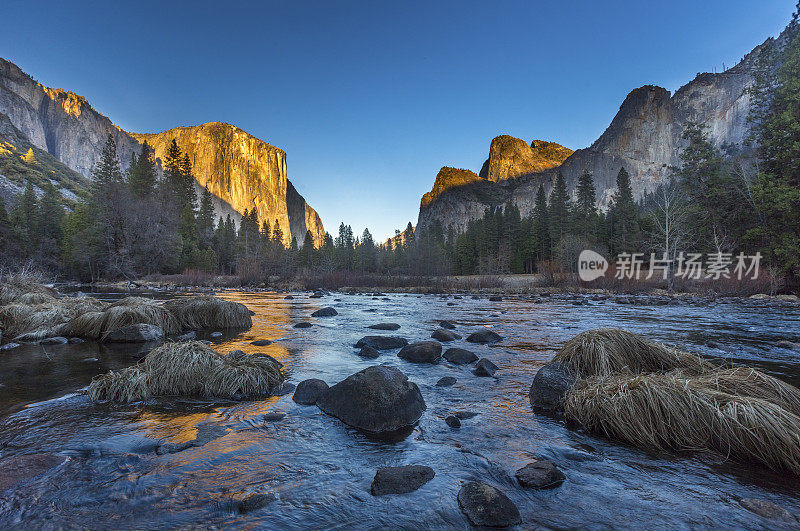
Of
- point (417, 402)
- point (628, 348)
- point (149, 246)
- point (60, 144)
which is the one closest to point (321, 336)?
point (417, 402)

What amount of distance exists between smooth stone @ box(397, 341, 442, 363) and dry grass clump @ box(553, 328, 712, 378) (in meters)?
2.69

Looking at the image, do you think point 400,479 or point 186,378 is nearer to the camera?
point 400,479

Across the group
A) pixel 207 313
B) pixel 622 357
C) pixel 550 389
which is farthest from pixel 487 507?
pixel 207 313

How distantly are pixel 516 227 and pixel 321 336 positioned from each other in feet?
252

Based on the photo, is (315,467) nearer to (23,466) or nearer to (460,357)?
(23,466)

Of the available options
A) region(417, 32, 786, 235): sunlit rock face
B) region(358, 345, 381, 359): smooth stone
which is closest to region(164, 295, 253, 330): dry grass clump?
region(358, 345, 381, 359): smooth stone

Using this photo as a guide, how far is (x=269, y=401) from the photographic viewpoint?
5316 mm

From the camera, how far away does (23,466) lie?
3230 millimetres

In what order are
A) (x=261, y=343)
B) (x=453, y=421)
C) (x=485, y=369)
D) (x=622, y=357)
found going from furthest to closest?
(x=261, y=343) → (x=485, y=369) → (x=622, y=357) → (x=453, y=421)

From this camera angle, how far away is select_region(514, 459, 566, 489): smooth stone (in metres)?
3.17

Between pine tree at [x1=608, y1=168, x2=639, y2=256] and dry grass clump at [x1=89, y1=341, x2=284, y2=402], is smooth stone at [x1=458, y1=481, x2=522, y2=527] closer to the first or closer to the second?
dry grass clump at [x1=89, y1=341, x2=284, y2=402]

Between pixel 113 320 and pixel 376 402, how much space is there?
8762mm

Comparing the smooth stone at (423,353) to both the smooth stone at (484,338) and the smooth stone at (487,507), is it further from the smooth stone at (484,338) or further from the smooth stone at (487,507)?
the smooth stone at (487,507)

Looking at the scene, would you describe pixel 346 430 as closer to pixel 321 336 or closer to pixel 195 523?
pixel 195 523
